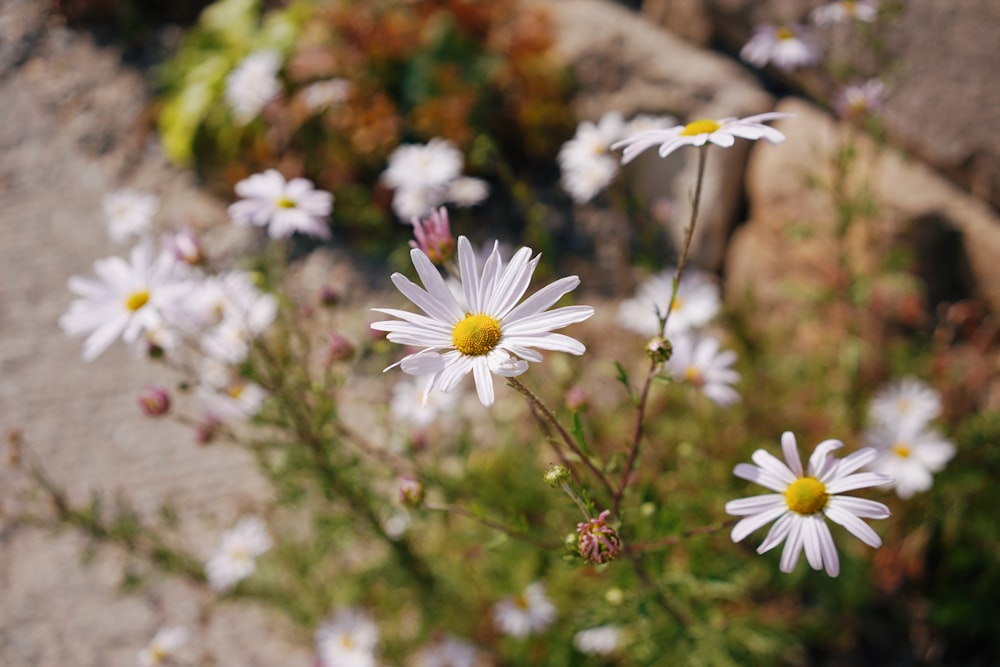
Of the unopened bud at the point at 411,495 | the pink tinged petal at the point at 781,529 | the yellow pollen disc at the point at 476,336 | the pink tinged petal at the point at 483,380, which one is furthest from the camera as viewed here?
the unopened bud at the point at 411,495

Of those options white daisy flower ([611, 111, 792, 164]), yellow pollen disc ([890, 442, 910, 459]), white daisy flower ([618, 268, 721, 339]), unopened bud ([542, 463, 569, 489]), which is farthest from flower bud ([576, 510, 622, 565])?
yellow pollen disc ([890, 442, 910, 459])

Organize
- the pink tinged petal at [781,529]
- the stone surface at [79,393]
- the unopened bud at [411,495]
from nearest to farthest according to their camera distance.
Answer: the pink tinged petal at [781,529], the unopened bud at [411,495], the stone surface at [79,393]

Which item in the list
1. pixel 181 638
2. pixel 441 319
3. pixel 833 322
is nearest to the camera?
pixel 441 319

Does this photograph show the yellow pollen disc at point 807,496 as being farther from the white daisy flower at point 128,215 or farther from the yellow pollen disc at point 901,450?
the white daisy flower at point 128,215

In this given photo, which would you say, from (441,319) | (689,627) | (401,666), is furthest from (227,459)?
(441,319)

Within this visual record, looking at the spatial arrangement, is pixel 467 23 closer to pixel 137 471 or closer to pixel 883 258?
pixel 883 258

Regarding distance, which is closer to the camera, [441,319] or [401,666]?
[441,319]

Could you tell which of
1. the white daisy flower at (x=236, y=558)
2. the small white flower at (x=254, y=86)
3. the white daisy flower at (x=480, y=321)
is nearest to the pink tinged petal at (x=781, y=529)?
the white daisy flower at (x=480, y=321)
